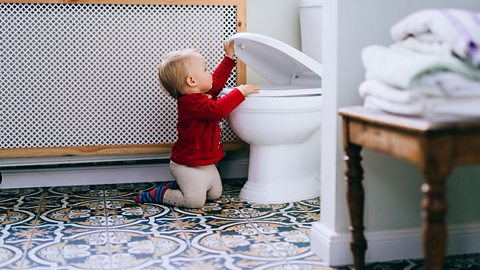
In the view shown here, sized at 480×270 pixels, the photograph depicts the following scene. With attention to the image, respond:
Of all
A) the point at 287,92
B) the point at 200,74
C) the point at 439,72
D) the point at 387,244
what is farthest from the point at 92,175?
the point at 439,72

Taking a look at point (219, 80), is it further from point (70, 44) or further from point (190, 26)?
point (70, 44)

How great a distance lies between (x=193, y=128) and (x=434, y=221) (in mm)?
1303

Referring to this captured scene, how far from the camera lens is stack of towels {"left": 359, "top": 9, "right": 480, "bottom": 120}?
127cm

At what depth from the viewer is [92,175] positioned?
2729 millimetres

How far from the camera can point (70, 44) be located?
2.54 m

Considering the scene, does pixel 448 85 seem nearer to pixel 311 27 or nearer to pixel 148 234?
pixel 148 234

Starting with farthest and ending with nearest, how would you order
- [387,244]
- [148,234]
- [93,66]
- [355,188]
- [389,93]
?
1. [93,66]
2. [148,234]
3. [387,244]
4. [355,188]
5. [389,93]

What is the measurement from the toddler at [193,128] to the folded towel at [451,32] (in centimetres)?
99

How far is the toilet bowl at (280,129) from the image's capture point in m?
2.32

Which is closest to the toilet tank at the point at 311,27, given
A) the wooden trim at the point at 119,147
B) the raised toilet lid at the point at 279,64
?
the raised toilet lid at the point at 279,64

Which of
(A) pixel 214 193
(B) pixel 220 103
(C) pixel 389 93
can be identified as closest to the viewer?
(C) pixel 389 93

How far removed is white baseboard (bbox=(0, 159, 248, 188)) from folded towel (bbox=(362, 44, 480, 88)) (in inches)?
57.9

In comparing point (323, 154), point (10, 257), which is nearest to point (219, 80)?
point (323, 154)

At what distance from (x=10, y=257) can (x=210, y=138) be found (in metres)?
0.88
